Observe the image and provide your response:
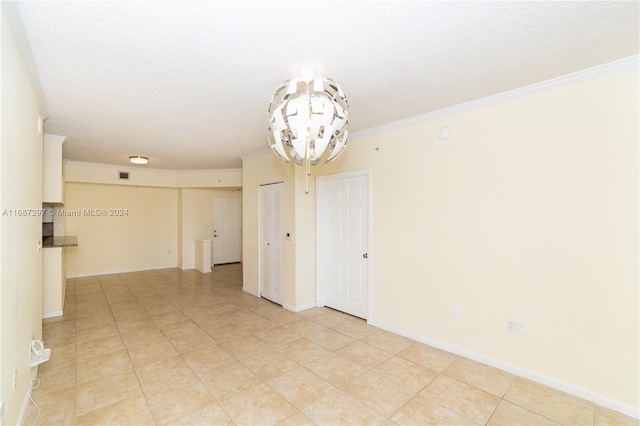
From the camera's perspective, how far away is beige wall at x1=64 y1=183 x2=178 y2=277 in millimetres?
6638

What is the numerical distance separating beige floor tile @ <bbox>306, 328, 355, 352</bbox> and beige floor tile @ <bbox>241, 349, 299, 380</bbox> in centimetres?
50

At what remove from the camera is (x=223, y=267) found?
8109 millimetres

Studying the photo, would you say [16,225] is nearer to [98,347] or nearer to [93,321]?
[98,347]

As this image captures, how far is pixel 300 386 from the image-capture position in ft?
8.35

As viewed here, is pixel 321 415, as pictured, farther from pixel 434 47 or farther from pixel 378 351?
pixel 434 47

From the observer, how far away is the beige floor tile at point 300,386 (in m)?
2.38

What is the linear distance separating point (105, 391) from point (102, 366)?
1.69 ft

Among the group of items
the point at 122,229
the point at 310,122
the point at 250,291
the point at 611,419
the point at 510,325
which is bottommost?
the point at 611,419

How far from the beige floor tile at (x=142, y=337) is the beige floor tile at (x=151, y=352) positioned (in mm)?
83

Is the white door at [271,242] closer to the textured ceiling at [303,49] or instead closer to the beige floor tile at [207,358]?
the beige floor tile at [207,358]

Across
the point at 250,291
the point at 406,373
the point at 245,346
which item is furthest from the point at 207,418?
the point at 250,291

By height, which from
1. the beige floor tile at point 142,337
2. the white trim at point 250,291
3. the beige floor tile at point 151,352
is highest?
the white trim at point 250,291

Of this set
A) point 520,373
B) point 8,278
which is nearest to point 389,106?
point 520,373

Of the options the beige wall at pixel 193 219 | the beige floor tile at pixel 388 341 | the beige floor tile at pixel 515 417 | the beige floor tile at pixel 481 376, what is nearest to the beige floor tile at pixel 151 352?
the beige floor tile at pixel 388 341
